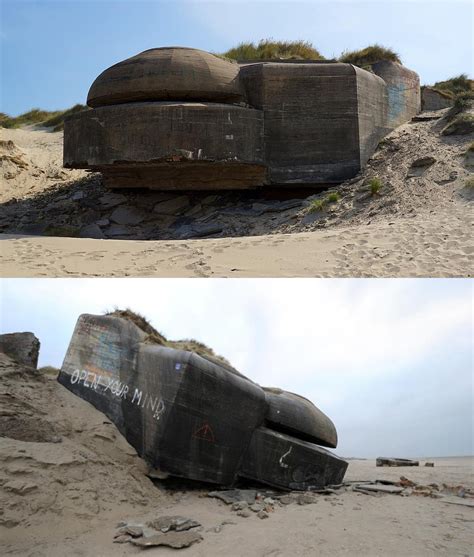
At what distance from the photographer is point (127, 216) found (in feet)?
40.9

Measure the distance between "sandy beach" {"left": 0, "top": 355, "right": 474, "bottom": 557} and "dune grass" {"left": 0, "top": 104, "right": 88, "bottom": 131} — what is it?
18974 mm

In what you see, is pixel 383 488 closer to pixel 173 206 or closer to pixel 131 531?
pixel 131 531

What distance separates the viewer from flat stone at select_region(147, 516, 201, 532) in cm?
452

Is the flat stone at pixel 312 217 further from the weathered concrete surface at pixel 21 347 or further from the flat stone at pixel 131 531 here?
the flat stone at pixel 131 531

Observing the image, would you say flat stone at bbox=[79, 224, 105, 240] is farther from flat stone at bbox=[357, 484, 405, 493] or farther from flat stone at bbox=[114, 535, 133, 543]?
flat stone at bbox=[114, 535, 133, 543]

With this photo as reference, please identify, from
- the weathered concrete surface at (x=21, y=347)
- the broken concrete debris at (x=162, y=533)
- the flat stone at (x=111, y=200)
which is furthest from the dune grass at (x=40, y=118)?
the broken concrete debris at (x=162, y=533)

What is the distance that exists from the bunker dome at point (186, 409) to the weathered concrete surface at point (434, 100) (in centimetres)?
1180

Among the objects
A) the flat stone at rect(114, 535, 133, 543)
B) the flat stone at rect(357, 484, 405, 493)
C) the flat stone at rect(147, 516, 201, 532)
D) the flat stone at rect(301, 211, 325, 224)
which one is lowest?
the flat stone at rect(357, 484, 405, 493)

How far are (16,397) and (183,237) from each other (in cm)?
591

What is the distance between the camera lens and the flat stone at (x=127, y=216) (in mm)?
12308

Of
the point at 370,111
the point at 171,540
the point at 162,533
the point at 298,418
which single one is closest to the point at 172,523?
the point at 162,533

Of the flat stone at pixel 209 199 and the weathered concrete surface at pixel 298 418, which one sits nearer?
the weathered concrete surface at pixel 298 418

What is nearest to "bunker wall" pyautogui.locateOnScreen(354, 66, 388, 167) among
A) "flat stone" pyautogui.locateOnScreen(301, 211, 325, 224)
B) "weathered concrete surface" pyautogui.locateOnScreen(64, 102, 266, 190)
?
"flat stone" pyautogui.locateOnScreen(301, 211, 325, 224)

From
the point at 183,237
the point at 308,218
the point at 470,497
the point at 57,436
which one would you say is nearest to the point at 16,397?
the point at 57,436
